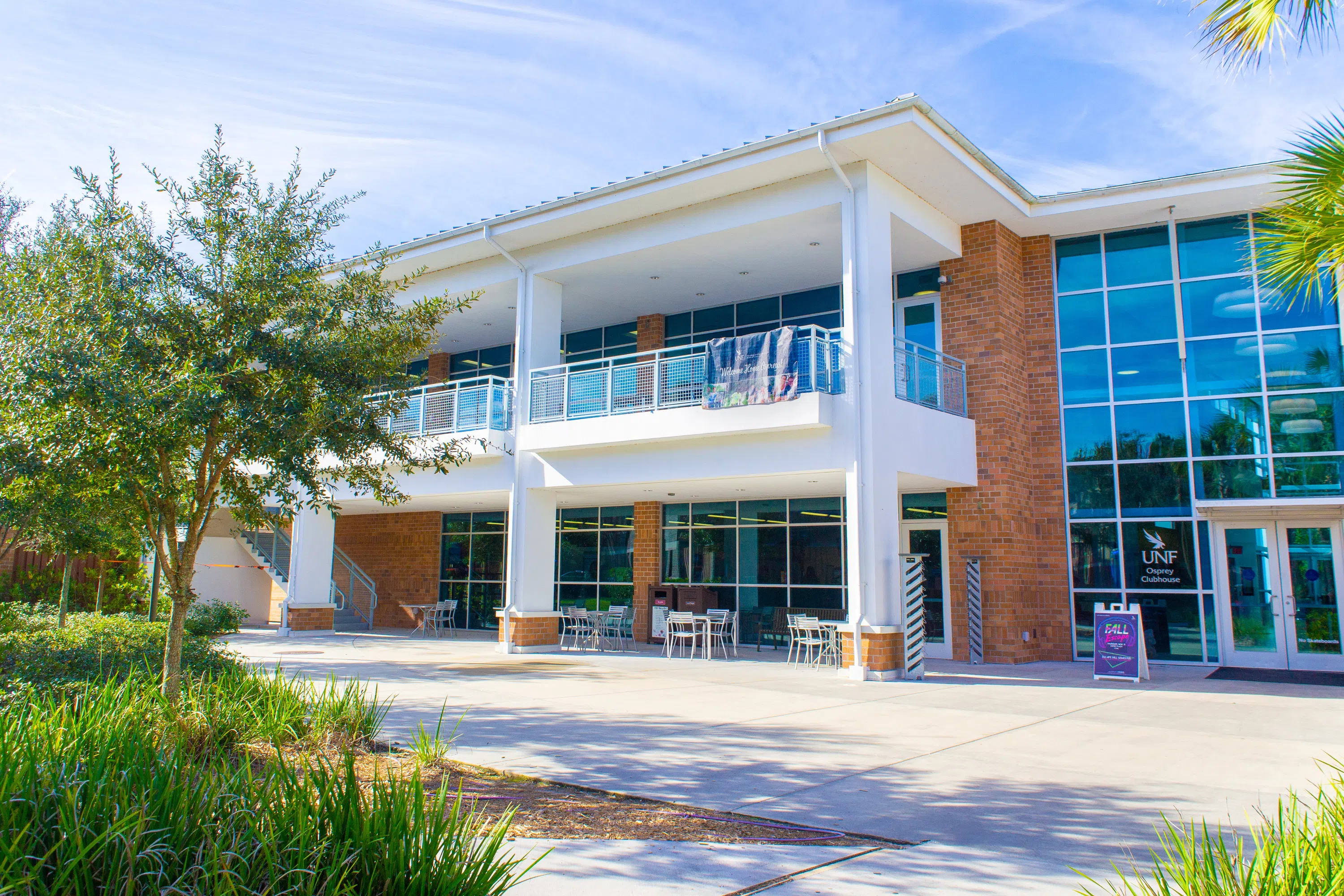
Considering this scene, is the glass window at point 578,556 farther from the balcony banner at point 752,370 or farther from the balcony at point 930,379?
the balcony at point 930,379

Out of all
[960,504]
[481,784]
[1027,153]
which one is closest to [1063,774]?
[481,784]

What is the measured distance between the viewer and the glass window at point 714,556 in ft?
65.7

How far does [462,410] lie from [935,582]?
9846 mm

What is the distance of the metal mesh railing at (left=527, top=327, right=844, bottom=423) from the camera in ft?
47.4

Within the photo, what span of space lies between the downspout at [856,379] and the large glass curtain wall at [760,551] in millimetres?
4763

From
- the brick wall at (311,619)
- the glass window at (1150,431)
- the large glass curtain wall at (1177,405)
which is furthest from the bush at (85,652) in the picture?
the glass window at (1150,431)

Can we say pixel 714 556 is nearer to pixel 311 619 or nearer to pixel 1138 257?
pixel 311 619

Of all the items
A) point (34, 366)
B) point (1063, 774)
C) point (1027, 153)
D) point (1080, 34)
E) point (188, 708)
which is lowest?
point (1063, 774)

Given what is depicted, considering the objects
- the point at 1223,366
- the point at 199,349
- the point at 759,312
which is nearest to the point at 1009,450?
the point at 1223,366

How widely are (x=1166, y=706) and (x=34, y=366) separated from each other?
1169cm

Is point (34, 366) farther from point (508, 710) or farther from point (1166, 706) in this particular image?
point (1166, 706)

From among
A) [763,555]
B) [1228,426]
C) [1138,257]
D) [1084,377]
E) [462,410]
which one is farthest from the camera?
[763,555]

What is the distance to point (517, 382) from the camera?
1834 centimetres

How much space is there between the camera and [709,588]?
20.0 meters
